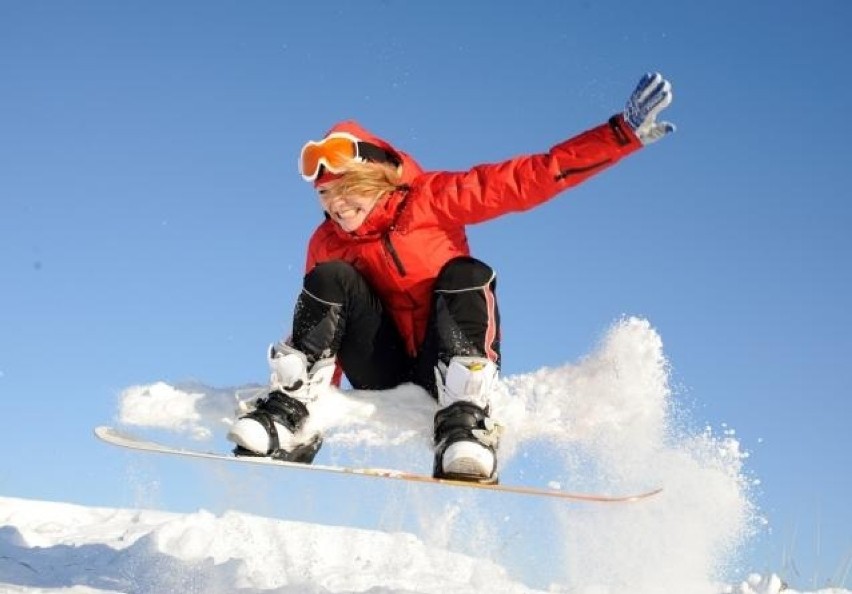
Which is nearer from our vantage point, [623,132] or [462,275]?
[623,132]

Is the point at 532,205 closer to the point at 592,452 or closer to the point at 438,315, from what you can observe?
the point at 438,315

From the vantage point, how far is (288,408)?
473 cm

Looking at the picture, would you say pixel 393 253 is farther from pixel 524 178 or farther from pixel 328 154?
pixel 524 178

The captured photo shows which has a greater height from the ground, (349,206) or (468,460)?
(349,206)

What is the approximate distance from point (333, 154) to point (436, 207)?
64 cm

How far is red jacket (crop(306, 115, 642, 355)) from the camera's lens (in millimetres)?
4578

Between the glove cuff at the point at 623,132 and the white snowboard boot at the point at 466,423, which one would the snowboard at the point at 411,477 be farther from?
the glove cuff at the point at 623,132

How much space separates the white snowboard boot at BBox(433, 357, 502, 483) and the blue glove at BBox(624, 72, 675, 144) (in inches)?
56.9

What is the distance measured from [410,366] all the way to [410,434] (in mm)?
475

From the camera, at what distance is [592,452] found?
212 inches

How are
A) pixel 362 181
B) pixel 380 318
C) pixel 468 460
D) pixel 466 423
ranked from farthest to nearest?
pixel 380 318 < pixel 362 181 < pixel 466 423 < pixel 468 460

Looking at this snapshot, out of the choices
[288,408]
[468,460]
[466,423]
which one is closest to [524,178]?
[466,423]

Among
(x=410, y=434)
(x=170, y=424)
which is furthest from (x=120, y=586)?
(x=410, y=434)

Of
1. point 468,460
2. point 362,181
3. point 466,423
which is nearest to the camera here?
point 468,460
